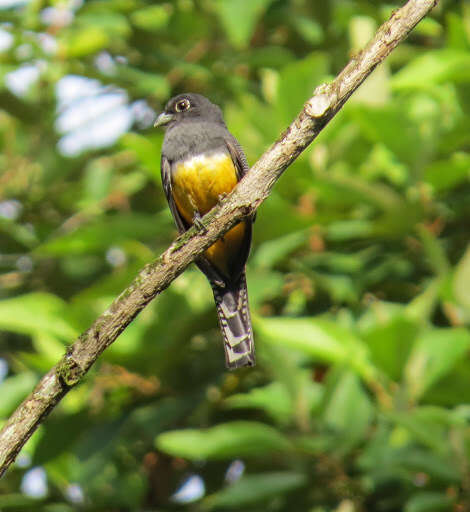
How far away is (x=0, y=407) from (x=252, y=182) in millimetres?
2189

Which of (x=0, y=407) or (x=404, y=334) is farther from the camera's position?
(x=0, y=407)

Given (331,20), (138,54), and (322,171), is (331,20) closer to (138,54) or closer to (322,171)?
(138,54)

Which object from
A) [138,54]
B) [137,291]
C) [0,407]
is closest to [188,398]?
[0,407]

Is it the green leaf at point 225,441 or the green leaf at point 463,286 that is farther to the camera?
the green leaf at point 225,441

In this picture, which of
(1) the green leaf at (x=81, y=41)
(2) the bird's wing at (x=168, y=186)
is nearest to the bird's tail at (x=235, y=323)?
(2) the bird's wing at (x=168, y=186)

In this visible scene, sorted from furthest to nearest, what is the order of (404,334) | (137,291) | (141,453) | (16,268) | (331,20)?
(331,20) < (16,268) < (141,453) < (404,334) < (137,291)

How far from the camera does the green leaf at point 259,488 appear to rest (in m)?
3.61

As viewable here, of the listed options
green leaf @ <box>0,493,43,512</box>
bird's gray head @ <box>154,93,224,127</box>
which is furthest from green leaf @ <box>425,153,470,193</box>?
green leaf @ <box>0,493,43,512</box>

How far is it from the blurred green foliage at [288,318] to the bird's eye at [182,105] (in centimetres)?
25

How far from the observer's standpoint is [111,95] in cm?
535

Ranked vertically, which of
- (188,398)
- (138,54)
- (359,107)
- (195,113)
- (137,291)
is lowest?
(137,291)

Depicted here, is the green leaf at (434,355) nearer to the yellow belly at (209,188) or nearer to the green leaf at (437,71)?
the yellow belly at (209,188)

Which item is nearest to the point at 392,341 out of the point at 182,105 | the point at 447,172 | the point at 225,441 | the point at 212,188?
the point at 225,441

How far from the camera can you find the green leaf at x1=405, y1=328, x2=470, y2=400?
3.47 metres
